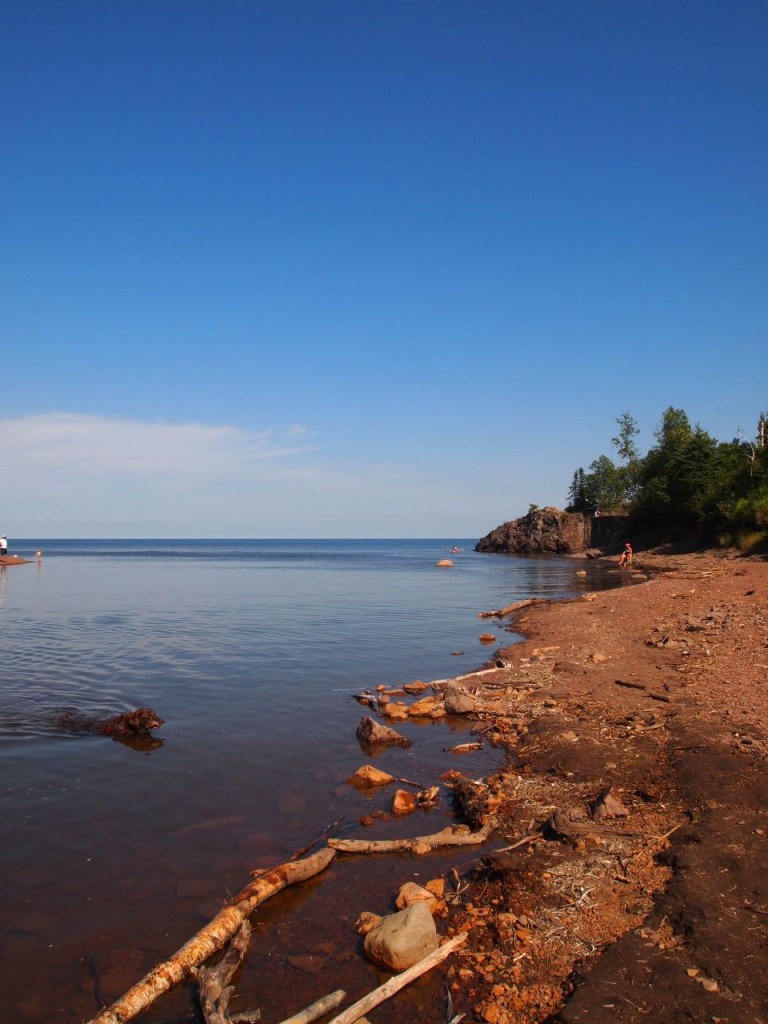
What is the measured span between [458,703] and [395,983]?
9137 millimetres

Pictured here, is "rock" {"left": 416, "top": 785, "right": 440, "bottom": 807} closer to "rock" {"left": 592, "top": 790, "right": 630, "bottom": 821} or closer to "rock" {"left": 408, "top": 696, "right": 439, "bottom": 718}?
"rock" {"left": 592, "top": 790, "right": 630, "bottom": 821}

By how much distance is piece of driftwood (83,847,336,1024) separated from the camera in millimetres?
5605

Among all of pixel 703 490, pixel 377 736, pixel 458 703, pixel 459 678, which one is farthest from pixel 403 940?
pixel 703 490

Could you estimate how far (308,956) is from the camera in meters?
6.41

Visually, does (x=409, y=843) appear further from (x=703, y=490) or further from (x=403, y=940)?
(x=703, y=490)

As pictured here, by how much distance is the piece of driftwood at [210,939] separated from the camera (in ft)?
18.4

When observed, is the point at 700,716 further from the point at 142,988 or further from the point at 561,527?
the point at 561,527

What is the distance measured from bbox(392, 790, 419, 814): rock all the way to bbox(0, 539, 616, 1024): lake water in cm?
25

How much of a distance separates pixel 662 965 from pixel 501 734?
734cm

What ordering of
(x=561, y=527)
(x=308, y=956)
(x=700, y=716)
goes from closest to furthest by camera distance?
(x=308, y=956) < (x=700, y=716) < (x=561, y=527)

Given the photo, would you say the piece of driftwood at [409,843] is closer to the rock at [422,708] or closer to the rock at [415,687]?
the rock at [422,708]

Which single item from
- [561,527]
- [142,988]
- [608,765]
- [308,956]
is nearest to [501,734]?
[608,765]

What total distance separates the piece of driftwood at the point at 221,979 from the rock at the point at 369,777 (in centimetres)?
416

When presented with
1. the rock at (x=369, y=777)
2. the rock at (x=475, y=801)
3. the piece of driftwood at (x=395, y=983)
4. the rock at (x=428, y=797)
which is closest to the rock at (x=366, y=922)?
the piece of driftwood at (x=395, y=983)
